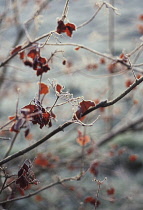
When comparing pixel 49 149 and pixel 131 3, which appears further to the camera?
pixel 131 3

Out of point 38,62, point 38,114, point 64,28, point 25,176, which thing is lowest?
point 25,176

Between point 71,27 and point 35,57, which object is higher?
point 71,27

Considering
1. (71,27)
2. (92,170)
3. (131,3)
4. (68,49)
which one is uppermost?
(131,3)

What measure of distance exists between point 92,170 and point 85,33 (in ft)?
19.5

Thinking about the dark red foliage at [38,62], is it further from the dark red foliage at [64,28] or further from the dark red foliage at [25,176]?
the dark red foliage at [25,176]

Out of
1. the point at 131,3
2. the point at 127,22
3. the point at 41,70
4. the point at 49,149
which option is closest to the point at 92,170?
the point at 41,70

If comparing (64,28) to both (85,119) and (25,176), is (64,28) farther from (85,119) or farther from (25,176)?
(85,119)

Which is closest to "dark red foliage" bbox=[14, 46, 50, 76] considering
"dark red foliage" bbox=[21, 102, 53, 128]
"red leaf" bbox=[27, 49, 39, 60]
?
"red leaf" bbox=[27, 49, 39, 60]

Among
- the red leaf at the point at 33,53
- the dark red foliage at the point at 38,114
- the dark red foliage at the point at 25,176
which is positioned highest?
the red leaf at the point at 33,53

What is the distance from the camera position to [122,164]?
5094 mm

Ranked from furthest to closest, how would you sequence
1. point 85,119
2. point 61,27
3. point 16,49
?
point 85,119 < point 16,49 < point 61,27

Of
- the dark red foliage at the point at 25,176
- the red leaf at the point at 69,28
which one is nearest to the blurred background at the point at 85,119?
the red leaf at the point at 69,28

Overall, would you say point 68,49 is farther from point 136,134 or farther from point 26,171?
point 26,171

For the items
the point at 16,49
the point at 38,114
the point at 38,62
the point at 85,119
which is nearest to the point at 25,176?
the point at 38,114
